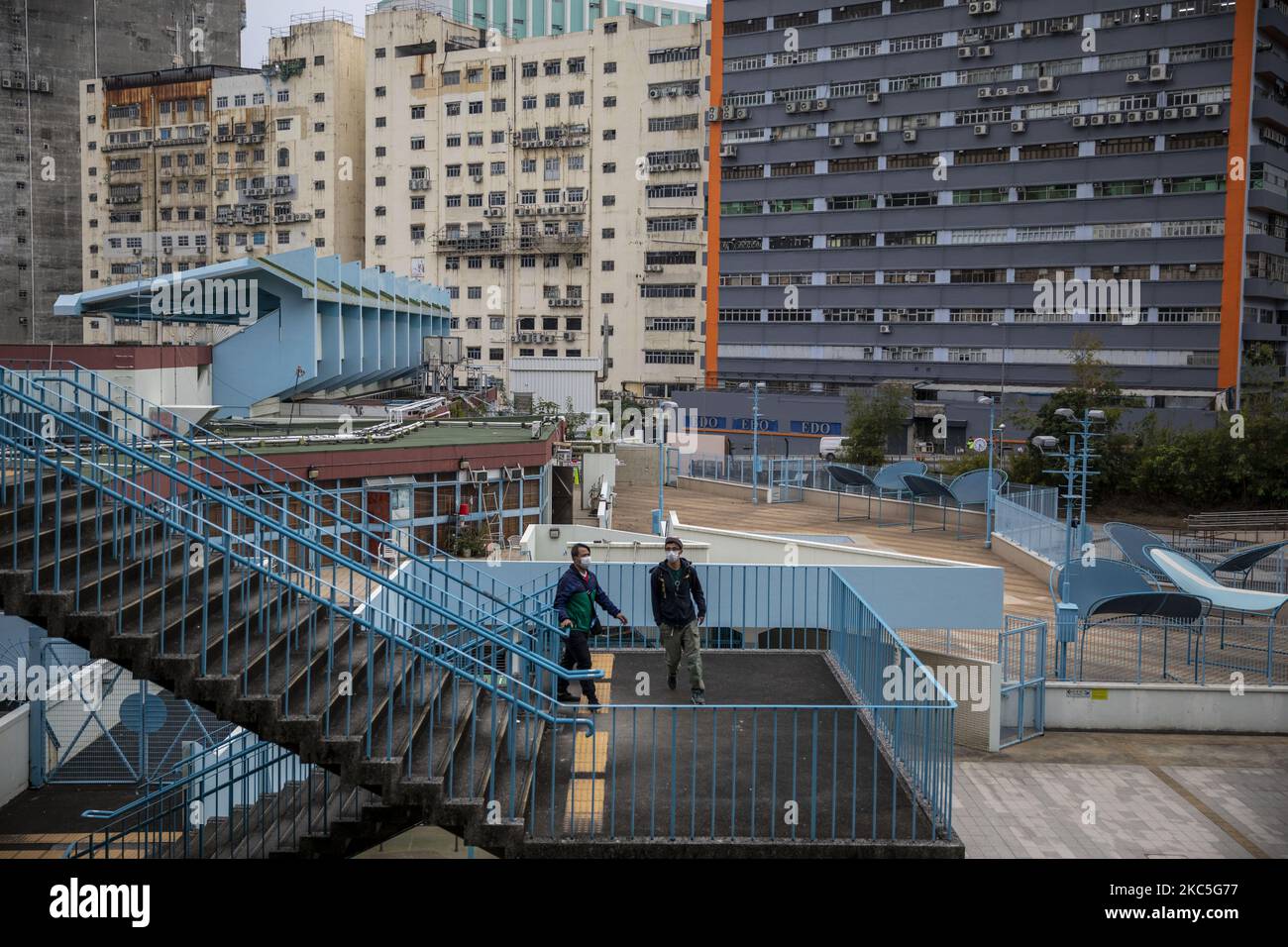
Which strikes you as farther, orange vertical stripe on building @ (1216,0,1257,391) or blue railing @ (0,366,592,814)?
orange vertical stripe on building @ (1216,0,1257,391)

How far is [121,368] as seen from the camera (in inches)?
1049

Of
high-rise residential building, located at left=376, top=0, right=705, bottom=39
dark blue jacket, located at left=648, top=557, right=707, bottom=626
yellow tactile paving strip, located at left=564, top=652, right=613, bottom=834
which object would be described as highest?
high-rise residential building, located at left=376, top=0, right=705, bottom=39

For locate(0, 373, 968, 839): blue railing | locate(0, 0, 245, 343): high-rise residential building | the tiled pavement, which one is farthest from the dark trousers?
locate(0, 0, 245, 343): high-rise residential building

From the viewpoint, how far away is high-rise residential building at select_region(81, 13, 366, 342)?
282ft

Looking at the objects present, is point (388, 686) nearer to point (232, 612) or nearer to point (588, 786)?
point (232, 612)

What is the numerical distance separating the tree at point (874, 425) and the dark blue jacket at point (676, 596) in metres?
43.8

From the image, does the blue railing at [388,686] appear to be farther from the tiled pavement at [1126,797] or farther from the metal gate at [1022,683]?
the metal gate at [1022,683]

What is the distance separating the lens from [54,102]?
8662cm

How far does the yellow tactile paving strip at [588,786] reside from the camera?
26.8 feet

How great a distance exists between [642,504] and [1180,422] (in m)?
33.6

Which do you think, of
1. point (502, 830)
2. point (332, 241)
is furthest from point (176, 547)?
point (332, 241)

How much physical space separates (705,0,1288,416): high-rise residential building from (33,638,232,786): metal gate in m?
50.6

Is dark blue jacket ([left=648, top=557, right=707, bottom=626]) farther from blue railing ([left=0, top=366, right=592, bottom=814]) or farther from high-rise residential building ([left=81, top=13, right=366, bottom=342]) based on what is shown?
high-rise residential building ([left=81, top=13, right=366, bottom=342])

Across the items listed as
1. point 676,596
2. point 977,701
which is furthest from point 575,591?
point 977,701
